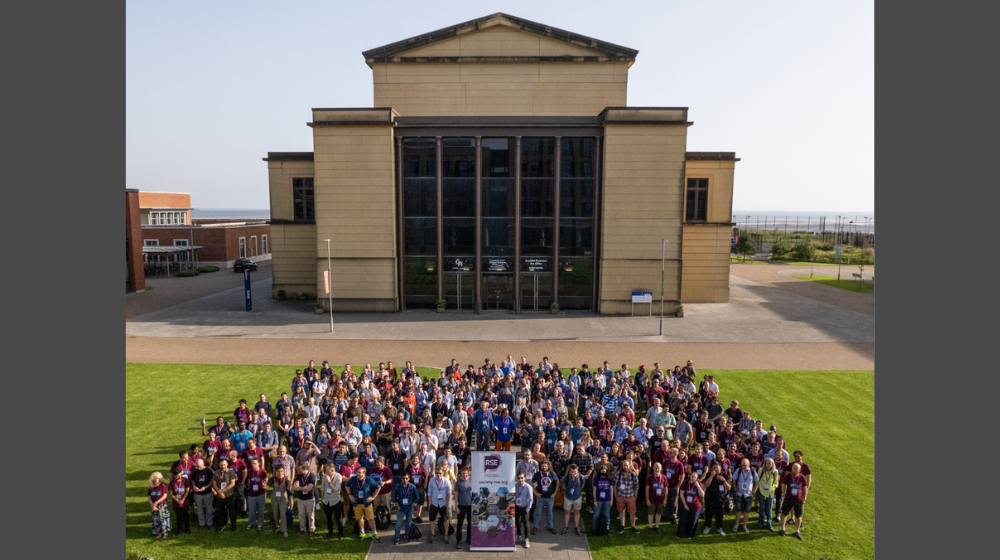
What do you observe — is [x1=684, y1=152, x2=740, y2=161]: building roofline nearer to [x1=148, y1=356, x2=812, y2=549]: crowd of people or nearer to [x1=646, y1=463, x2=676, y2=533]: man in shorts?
[x1=148, y1=356, x2=812, y2=549]: crowd of people

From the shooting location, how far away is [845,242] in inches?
3270

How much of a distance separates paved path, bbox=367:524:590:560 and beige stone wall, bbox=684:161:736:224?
3075 centimetres

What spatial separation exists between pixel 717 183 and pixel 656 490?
30.6 meters

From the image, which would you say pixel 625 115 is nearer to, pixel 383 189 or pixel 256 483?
pixel 383 189

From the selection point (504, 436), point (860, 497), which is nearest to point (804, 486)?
point (860, 497)

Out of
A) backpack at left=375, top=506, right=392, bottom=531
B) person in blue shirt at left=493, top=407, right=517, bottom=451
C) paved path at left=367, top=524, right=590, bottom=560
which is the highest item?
person in blue shirt at left=493, top=407, right=517, bottom=451

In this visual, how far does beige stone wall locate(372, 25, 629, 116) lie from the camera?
34.2m

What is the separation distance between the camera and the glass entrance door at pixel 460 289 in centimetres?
3434

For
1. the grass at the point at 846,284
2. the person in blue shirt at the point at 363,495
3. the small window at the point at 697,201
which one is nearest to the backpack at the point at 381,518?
the person in blue shirt at the point at 363,495

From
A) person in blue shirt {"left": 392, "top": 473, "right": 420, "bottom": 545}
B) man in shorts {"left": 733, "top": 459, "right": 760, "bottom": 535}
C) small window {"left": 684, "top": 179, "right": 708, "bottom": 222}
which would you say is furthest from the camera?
small window {"left": 684, "top": 179, "right": 708, "bottom": 222}

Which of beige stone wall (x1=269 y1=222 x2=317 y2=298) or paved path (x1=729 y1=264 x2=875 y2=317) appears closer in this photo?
paved path (x1=729 y1=264 x2=875 y2=317)

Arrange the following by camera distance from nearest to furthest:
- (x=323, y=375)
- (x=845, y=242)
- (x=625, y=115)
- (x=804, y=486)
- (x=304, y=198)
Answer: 1. (x=804, y=486)
2. (x=323, y=375)
3. (x=625, y=115)
4. (x=304, y=198)
5. (x=845, y=242)

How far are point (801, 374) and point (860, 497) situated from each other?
32.5ft

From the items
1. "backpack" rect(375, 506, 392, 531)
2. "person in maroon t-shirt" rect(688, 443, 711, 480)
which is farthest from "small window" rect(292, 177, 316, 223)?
"person in maroon t-shirt" rect(688, 443, 711, 480)
